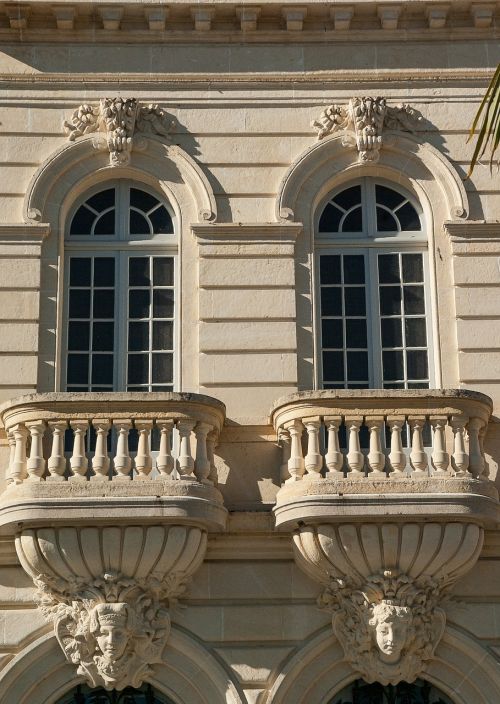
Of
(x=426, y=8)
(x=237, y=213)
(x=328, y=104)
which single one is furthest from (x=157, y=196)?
(x=426, y=8)

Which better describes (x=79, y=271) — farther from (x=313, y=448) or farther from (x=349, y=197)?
(x=313, y=448)

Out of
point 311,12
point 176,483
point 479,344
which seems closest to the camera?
point 176,483

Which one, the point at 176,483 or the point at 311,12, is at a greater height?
the point at 311,12

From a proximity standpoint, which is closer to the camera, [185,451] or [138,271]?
[185,451]

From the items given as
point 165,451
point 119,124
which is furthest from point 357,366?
point 119,124

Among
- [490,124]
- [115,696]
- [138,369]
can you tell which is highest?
[490,124]

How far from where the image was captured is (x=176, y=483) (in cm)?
1578

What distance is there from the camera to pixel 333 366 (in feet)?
57.6

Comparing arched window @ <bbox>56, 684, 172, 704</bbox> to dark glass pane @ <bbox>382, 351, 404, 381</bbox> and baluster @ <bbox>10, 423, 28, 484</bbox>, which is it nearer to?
baluster @ <bbox>10, 423, 28, 484</bbox>

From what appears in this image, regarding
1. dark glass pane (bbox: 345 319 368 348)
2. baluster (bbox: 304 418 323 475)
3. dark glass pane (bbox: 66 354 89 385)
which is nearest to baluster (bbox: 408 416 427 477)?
baluster (bbox: 304 418 323 475)

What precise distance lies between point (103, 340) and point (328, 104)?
13.3 ft

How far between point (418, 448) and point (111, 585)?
3.62 metres

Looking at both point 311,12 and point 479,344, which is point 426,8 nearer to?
point 311,12

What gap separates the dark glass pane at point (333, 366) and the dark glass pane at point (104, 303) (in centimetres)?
260
